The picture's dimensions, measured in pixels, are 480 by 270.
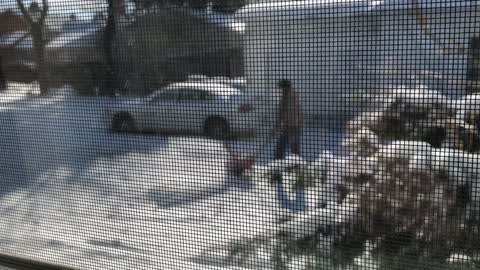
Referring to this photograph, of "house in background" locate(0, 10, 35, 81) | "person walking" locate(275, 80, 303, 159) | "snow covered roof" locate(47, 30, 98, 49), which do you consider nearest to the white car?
"person walking" locate(275, 80, 303, 159)

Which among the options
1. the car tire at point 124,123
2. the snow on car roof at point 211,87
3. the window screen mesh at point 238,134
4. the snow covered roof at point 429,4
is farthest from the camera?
the car tire at point 124,123

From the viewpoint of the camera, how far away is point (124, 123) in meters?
1.44

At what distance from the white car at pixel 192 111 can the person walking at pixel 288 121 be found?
11 cm

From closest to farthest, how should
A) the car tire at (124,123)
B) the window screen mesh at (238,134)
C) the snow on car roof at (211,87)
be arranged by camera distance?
1. the window screen mesh at (238,134)
2. the snow on car roof at (211,87)
3. the car tire at (124,123)

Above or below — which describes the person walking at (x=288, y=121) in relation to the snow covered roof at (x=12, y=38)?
below

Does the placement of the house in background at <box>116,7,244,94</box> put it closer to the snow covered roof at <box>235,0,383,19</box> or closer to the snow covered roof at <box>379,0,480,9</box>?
the snow covered roof at <box>235,0,383,19</box>

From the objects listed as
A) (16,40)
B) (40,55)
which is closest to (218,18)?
(40,55)


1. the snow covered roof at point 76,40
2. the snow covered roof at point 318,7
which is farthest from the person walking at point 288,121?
the snow covered roof at point 76,40

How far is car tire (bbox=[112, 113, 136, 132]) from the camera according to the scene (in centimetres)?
143

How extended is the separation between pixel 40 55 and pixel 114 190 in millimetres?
559

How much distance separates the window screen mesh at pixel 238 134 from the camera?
119 centimetres

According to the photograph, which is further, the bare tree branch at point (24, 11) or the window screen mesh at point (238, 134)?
the bare tree branch at point (24, 11)

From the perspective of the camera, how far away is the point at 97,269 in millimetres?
1543

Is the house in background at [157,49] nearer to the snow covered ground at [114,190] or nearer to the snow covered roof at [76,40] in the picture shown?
the snow covered roof at [76,40]
